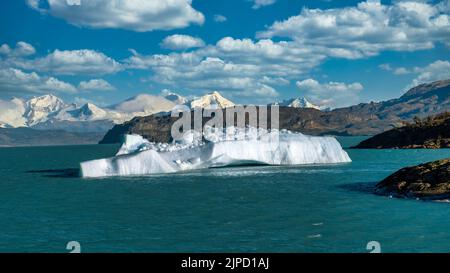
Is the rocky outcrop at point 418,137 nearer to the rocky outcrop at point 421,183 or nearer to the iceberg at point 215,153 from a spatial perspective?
the iceberg at point 215,153

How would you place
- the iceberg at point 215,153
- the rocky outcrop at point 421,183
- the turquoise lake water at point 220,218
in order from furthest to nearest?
1. the iceberg at point 215,153
2. the rocky outcrop at point 421,183
3. the turquoise lake water at point 220,218

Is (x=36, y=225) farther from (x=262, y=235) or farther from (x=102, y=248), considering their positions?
(x=262, y=235)

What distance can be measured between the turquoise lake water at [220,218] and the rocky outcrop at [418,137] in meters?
71.1

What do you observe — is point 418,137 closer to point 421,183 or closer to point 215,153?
point 215,153

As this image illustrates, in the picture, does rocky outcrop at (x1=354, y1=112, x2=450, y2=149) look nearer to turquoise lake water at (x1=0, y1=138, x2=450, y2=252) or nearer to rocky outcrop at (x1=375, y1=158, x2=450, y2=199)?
turquoise lake water at (x1=0, y1=138, x2=450, y2=252)

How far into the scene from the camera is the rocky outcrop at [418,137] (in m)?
109

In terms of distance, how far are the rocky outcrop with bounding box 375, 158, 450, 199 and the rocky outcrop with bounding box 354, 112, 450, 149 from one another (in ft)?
247

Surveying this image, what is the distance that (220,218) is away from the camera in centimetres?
2631

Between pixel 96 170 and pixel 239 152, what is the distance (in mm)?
15513

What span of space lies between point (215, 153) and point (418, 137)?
73583mm

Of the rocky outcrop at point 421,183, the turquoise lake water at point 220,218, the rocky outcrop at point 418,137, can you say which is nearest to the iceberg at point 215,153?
the turquoise lake water at point 220,218

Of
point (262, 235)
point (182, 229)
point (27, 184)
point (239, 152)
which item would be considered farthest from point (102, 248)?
point (239, 152)

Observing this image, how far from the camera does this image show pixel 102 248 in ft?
67.0

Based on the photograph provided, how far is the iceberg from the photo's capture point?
5122 cm
